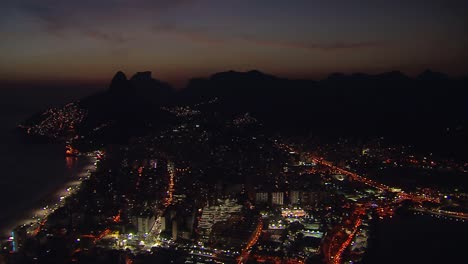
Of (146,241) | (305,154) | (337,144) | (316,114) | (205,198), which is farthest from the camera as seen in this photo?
(316,114)

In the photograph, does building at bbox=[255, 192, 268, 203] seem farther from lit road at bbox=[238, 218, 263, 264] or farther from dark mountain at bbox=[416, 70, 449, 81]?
dark mountain at bbox=[416, 70, 449, 81]

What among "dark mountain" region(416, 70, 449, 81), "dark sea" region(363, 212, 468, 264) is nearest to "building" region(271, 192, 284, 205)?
"dark sea" region(363, 212, 468, 264)

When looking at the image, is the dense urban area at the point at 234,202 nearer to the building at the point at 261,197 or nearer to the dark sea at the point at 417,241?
the building at the point at 261,197

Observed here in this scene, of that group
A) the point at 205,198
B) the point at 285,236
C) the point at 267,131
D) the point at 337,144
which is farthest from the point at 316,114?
the point at 285,236

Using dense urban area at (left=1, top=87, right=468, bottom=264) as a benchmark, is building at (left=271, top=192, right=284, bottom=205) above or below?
above

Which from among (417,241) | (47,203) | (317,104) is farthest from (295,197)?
(317,104)

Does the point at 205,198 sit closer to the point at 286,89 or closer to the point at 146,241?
the point at 146,241
